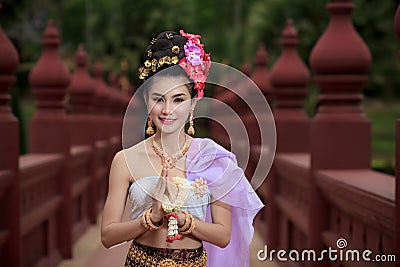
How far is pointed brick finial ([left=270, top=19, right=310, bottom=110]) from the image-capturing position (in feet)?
30.6

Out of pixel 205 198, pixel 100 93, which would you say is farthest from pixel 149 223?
pixel 100 93

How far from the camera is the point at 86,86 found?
13211mm

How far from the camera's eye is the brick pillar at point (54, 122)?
8.92 metres

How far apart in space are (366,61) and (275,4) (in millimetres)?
31305

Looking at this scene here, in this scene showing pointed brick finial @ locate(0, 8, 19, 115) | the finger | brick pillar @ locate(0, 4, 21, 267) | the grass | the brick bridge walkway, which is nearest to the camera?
the finger

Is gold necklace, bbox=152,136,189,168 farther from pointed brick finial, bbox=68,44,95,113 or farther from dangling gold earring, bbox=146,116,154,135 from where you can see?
pointed brick finial, bbox=68,44,95,113

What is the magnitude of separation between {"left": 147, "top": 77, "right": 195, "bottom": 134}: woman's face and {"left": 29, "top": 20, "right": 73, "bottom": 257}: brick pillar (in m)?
5.68

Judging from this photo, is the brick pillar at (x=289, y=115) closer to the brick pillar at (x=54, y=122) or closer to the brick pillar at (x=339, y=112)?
the brick pillar at (x=54, y=122)

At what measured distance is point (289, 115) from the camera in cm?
945

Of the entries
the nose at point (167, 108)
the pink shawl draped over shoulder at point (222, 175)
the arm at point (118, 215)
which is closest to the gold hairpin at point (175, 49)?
the nose at point (167, 108)

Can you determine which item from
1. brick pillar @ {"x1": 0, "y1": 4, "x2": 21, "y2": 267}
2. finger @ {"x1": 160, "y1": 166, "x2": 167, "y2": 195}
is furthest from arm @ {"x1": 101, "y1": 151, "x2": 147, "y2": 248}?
brick pillar @ {"x1": 0, "y1": 4, "x2": 21, "y2": 267}

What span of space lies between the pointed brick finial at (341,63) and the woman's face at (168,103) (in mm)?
3014

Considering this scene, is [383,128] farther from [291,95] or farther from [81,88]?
[291,95]

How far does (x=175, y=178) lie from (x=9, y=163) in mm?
2954
